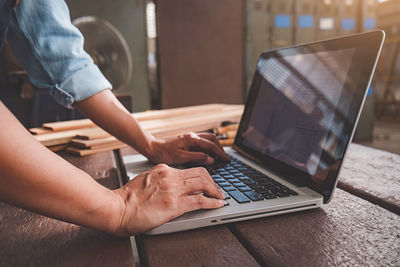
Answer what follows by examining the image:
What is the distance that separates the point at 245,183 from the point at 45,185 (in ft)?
1.17

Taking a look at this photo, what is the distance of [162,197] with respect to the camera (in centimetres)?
44

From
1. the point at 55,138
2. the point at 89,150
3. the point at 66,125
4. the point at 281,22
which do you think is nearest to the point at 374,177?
the point at 89,150

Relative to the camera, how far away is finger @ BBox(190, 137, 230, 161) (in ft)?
2.57

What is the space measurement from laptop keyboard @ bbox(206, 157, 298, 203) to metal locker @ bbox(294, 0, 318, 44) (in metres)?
4.29

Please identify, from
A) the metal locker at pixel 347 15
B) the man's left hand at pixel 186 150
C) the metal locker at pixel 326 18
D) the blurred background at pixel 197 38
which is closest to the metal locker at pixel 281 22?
the blurred background at pixel 197 38

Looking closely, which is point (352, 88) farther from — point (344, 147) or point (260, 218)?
point (260, 218)

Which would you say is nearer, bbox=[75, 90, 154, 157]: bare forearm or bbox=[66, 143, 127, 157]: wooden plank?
bbox=[75, 90, 154, 157]: bare forearm

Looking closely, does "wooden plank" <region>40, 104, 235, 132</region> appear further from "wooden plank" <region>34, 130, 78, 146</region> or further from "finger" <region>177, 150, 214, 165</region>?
"finger" <region>177, 150, 214, 165</region>

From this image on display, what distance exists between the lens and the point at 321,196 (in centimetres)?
50

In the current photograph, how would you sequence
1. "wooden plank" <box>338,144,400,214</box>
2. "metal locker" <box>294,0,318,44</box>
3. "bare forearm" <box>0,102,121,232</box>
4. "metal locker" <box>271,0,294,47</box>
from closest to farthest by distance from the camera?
"bare forearm" <box>0,102,121,232</box>, "wooden plank" <box>338,144,400,214</box>, "metal locker" <box>271,0,294,47</box>, "metal locker" <box>294,0,318,44</box>

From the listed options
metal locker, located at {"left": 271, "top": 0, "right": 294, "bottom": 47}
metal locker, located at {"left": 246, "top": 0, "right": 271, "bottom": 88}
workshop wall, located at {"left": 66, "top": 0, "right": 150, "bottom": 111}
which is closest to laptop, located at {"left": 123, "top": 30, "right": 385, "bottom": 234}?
workshop wall, located at {"left": 66, "top": 0, "right": 150, "bottom": 111}

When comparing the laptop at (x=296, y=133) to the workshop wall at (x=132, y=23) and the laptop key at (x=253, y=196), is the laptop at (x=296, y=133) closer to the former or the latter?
the laptop key at (x=253, y=196)

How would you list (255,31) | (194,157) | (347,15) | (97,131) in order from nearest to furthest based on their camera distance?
1. (194,157)
2. (97,131)
3. (255,31)
4. (347,15)

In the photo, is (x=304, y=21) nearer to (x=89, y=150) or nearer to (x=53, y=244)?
(x=89, y=150)
